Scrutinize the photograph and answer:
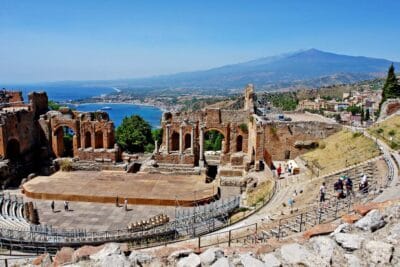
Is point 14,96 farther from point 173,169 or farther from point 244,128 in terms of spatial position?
point 244,128

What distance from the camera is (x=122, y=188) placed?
95.8 ft

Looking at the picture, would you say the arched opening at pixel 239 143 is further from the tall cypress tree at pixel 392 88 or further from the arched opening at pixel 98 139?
the tall cypress tree at pixel 392 88

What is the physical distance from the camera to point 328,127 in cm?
3384

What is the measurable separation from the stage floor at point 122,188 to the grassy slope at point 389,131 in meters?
13.5

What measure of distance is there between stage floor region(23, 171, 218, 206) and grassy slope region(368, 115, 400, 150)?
13.5 m

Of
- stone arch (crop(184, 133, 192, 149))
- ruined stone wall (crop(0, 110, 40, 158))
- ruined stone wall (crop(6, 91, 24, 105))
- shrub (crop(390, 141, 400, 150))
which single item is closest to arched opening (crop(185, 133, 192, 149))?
stone arch (crop(184, 133, 192, 149))

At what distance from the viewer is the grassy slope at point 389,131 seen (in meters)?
26.1

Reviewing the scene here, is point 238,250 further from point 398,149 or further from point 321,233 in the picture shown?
point 398,149

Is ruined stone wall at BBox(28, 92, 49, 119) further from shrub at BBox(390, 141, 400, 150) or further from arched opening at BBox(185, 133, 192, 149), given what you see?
shrub at BBox(390, 141, 400, 150)

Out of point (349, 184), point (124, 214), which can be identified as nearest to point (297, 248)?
point (349, 184)

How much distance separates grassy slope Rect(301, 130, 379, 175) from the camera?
25188 mm

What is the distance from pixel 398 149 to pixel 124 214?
758 inches

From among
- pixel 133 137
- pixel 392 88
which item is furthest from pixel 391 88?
pixel 133 137

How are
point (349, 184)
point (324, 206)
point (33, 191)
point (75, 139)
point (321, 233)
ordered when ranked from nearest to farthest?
1. point (321, 233)
2. point (324, 206)
3. point (349, 184)
4. point (33, 191)
5. point (75, 139)
